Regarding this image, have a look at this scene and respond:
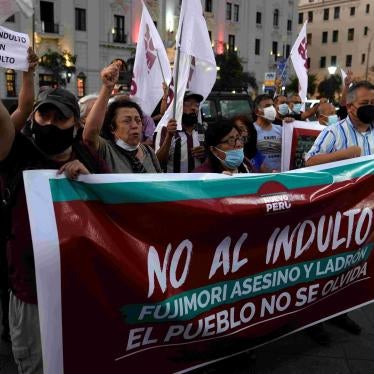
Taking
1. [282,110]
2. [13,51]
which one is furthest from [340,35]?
[13,51]

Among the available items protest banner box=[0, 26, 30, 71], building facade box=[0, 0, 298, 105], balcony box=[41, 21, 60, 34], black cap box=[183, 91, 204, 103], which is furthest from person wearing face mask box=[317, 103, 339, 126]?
balcony box=[41, 21, 60, 34]

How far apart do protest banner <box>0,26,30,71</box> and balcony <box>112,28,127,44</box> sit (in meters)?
39.7

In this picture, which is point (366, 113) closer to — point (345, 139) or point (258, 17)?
point (345, 139)

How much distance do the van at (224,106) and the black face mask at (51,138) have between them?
7.73 m

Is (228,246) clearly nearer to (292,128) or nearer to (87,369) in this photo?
(87,369)

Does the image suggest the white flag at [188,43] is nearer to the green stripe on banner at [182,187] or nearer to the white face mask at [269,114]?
the green stripe on banner at [182,187]

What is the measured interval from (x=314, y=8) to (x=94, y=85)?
2117 inches

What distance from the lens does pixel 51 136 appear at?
220cm

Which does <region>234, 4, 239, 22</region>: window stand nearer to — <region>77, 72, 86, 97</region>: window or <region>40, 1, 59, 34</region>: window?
<region>77, 72, 86, 97</region>: window

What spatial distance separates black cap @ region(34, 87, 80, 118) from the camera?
2.22 metres

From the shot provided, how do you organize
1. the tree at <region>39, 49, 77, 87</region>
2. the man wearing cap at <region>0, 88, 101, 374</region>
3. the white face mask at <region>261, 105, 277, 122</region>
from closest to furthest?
the man wearing cap at <region>0, 88, 101, 374</region> → the white face mask at <region>261, 105, 277, 122</region> → the tree at <region>39, 49, 77, 87</region>

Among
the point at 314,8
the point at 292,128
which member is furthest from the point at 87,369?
the point at 314,8

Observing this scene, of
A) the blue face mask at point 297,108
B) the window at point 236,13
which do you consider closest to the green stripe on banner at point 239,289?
the blue face mask at point 297,108

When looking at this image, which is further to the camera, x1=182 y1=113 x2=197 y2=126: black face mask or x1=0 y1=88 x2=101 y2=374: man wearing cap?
x1=182 y1=113 x2=197 y2=126: black face mask
